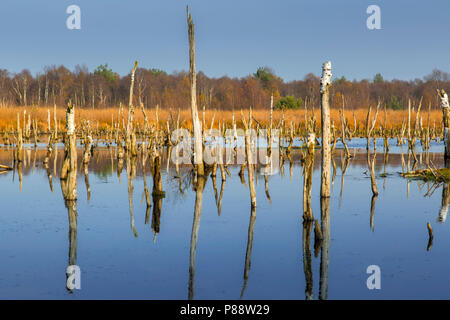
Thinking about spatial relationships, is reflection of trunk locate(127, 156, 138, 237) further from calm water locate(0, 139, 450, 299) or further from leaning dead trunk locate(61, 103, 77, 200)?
leaning dead trunk locate(61, 103, 77, 200)

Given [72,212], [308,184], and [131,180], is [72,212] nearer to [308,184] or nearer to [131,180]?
[308,184]

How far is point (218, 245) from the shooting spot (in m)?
9.59

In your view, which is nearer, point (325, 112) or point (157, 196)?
point (325, 112)

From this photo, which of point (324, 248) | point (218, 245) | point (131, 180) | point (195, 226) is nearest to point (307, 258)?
point (324, 248)

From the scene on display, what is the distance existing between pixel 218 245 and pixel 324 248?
183cm

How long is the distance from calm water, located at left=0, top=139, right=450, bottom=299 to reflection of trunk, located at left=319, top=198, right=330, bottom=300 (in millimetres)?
38

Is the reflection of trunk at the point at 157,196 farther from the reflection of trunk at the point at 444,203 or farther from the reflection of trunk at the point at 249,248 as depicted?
the reflection of trunk at the point at 444,203

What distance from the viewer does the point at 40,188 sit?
16.6m

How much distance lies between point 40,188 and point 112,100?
72.5 m

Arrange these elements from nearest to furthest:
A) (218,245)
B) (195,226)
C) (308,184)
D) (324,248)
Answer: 1. (324,248)
2. (218,245)
3. (308,184)
4. (195,226)

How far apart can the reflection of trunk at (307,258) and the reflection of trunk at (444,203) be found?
3.06 meters

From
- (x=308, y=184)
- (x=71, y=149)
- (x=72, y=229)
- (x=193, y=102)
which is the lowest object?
(x=72, y=229)

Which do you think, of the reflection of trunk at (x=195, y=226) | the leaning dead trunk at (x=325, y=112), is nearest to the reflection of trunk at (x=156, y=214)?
the reflection of trunk at (x=195, y=226)
